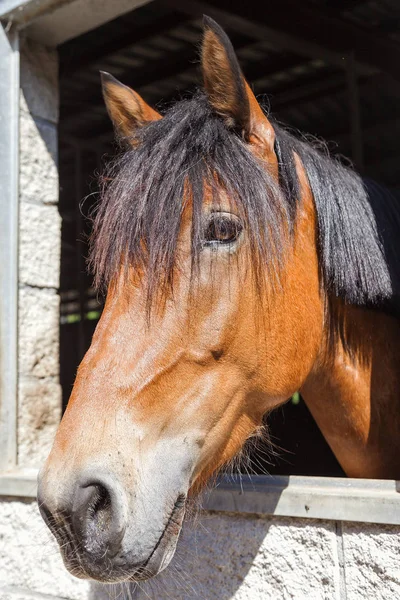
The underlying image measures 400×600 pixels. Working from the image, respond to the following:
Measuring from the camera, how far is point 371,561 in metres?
1.51

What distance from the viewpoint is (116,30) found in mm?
3783

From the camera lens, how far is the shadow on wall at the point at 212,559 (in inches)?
69.2

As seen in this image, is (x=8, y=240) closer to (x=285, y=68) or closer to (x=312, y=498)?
(x=312, y=498)

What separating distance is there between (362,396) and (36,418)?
4.29 feet

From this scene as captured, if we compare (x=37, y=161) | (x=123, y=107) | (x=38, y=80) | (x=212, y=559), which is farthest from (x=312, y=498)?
(x=38, y=80)

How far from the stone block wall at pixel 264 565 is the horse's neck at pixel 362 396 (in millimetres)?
430

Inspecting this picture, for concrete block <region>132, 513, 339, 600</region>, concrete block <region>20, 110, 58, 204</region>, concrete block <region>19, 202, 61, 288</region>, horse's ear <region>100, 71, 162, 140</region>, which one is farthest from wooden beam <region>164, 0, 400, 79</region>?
concrete block <region>132, 513, 339, 600</region>

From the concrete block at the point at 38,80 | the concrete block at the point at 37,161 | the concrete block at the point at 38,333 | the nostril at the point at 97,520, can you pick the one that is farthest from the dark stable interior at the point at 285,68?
the nostril at the point at 97,520

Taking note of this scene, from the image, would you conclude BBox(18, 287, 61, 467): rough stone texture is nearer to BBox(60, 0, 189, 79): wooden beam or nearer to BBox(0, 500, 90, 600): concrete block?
BBox(0, 500, 90, 600): concrete block

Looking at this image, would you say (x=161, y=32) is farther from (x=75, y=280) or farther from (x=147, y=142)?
(x=75, y=280)

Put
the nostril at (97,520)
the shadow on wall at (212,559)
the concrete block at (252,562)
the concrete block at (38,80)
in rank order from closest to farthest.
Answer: the nostril at (97,520) → the concrete block at (252,562) → the shadow on wall at (212,559) → the concrete block at (38,80)

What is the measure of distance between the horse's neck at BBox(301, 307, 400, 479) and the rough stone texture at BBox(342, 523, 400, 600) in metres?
0.47

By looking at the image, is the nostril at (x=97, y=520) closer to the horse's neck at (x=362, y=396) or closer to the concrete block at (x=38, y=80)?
the horse's neck at (x=362, y=396)

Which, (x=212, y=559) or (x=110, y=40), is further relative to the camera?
(x=110, y=40)
